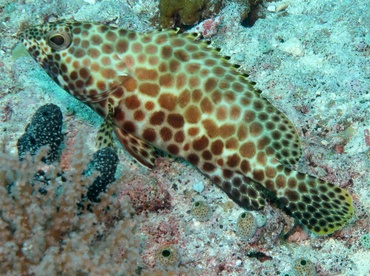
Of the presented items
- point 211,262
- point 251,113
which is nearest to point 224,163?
point 251,113

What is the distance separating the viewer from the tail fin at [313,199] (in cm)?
463

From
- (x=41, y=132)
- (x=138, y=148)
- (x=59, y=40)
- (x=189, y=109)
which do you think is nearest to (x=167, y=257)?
(x=138, y=148)

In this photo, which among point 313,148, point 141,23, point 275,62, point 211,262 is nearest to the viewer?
point 211,262

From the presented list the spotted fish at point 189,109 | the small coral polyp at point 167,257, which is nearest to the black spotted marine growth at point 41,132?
the spotted fish at point 189,109

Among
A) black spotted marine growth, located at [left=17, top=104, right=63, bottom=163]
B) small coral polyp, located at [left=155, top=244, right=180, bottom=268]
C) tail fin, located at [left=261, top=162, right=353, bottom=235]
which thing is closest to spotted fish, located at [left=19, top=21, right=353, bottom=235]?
tail fin, located at [left=261, top=162, right=353, bottom=235]

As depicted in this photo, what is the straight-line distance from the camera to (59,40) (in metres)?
5.12

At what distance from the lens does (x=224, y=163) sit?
16.4 ft

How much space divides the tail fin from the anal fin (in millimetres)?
1568

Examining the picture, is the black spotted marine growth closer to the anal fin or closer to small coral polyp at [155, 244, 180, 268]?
the anal fin

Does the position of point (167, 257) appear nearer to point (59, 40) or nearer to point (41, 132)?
point (41, 132)

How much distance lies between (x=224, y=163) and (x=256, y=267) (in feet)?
4.32

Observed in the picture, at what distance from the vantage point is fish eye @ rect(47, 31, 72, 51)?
5.12 meters

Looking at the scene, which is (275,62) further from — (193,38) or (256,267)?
(256,267)

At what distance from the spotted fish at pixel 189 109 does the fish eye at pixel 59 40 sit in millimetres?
13
